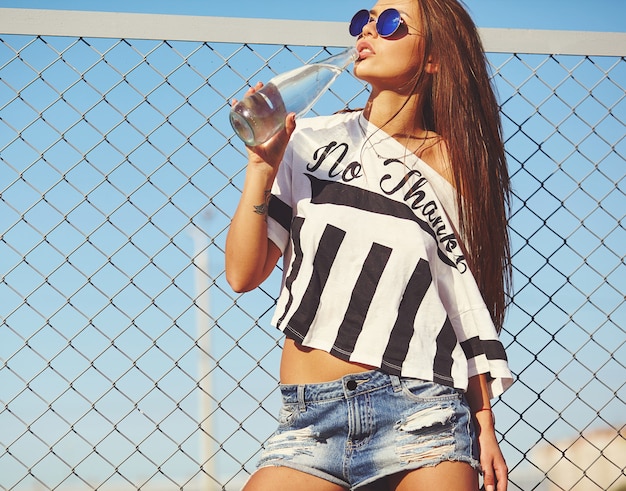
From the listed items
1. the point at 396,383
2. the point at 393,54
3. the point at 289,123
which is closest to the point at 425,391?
the point at 396,383

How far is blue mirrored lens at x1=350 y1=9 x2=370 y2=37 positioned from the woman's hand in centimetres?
118

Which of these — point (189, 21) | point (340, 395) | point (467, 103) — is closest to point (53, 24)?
point (189, 21)

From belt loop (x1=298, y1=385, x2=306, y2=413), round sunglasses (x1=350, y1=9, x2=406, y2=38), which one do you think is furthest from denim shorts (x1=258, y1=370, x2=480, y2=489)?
round sunglasses (x1=350, y1=9, x2=406, y2=38)

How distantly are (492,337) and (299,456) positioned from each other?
65 cm

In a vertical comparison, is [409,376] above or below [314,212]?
below

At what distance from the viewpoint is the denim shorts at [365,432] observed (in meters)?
1.95

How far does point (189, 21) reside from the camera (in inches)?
106

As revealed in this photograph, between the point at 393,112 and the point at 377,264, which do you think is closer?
the point at 377,264

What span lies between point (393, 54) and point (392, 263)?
635 mm

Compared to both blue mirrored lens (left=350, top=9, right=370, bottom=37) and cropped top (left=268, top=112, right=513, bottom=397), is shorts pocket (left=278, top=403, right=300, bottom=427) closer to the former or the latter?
cropped top (left=268, top=112, right=513, bottom=397)

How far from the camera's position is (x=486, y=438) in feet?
6.93

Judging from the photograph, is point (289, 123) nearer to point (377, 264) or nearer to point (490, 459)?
point (377, 264)

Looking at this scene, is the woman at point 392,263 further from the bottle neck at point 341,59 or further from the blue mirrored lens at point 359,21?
the bottle neck at point 341,59

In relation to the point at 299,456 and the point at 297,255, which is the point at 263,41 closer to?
the point at 297,255
